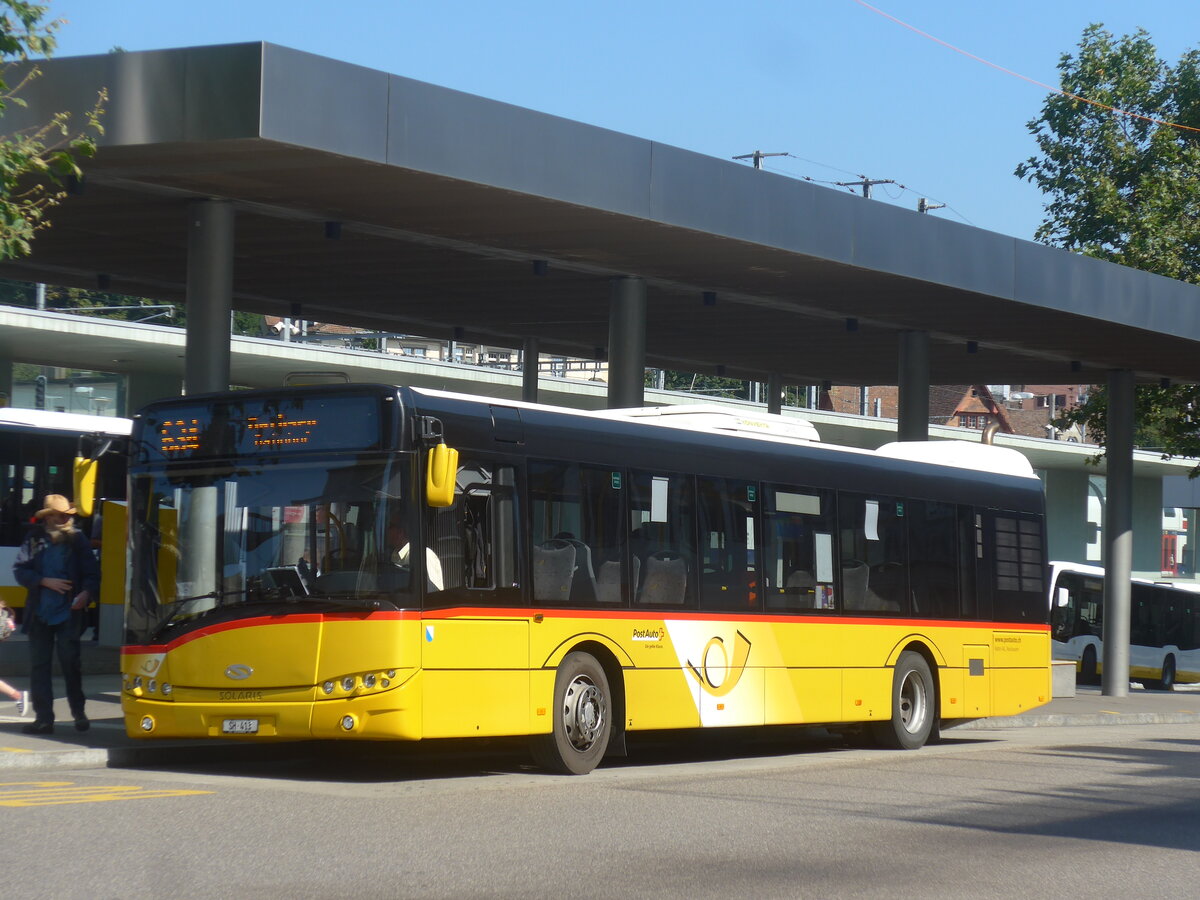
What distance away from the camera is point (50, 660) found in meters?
14.0

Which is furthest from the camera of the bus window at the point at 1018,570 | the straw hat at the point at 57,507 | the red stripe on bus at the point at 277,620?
the bus window at the point at 1018,570

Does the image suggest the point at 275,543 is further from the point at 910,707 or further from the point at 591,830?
the point at 910,707

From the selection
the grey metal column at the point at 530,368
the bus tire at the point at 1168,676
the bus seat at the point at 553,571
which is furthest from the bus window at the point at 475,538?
the bus tire at the point at 1168,676

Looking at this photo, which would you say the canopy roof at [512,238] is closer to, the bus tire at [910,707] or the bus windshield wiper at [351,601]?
the bus windshield wiper at [351,601]

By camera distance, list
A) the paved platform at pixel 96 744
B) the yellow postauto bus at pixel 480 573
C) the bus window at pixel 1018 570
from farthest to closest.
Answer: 1. the bus window at pixel 1018 570
2. the paved platform at pixel 96 744
3. the yellow postauto bus at pixel 480 573

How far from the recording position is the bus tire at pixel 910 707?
17.3 metres

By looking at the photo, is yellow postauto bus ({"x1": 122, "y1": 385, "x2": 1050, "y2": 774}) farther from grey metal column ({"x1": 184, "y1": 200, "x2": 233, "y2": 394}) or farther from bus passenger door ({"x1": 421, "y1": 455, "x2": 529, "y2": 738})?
grey metal column ({"x1": 184, "y1": 200, "x2": 233, "y2": 394})

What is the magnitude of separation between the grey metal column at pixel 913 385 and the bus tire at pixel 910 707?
8554mm

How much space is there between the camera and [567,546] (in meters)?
13.3

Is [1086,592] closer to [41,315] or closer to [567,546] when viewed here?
[41,315]

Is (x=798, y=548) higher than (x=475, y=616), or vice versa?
(x=798, y=548)

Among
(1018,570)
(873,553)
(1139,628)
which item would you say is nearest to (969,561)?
(1018,570)

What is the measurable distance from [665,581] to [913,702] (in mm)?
4552

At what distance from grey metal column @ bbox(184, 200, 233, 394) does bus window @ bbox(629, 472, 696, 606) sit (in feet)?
18.3
